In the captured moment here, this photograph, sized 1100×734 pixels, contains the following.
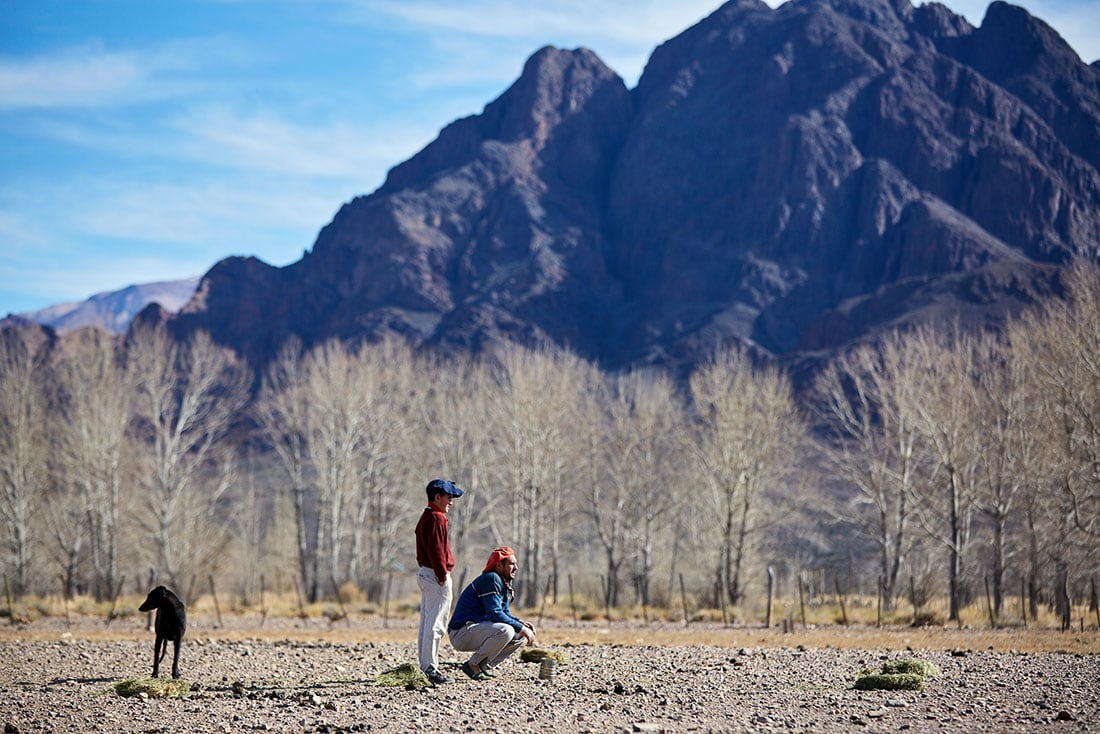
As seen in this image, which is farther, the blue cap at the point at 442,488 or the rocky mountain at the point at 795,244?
the rocky mountain at the point at 795,244

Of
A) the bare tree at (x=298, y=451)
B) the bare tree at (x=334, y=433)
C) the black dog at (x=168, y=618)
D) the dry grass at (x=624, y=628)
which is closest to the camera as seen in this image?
the black dog at (x=168, y=618)

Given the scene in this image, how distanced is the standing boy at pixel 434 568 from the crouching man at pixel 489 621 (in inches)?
11.2

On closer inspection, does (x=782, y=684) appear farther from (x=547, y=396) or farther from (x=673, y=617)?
(x=547, y=396)

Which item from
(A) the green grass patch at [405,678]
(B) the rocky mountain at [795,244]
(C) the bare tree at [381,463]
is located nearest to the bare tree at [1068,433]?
(A) the green grass patch at [405,678]

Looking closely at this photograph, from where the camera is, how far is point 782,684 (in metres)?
14.4

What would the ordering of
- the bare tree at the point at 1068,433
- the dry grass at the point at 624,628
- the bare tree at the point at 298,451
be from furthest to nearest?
the bare tree at the point at 298,451 → the bare tree at the point at 1068,433 → the dry grass at the point at 624,628

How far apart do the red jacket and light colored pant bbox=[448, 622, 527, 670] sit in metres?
0.84

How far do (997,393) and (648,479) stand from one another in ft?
57.5

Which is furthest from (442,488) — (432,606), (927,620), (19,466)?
(19,466)

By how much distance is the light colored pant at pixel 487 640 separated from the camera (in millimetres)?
13523

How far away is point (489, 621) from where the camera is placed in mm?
A: 13570

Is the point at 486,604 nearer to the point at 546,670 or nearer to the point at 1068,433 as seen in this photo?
the point at 546,670

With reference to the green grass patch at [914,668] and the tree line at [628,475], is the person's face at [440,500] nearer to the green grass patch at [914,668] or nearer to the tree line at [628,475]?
the green grass patch at [914,668]

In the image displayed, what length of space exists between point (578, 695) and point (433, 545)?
257 centimetres
